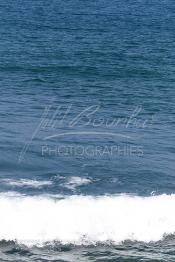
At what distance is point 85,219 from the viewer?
3189 cm

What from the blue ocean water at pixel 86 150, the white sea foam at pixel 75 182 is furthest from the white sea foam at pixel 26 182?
the white sea foam at pixel 75 182

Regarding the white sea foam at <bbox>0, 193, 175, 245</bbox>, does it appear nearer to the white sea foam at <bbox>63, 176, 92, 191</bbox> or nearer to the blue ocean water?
the blue ocean water

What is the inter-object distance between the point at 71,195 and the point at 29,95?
22279mm

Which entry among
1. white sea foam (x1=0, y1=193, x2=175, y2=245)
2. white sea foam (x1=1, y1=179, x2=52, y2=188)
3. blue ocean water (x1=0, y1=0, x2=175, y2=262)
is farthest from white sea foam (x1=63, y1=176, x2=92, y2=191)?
white sea foam (x1=0, y1=193, x2=175, y2=245)

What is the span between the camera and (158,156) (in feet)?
136

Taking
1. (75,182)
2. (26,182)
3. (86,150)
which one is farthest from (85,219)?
(86,150)

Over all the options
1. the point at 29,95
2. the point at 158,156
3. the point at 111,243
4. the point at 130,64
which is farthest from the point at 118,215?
the point at 130,64

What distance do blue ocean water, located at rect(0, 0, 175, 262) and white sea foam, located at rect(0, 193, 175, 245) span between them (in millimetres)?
47

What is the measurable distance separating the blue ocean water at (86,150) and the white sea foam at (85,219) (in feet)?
0.16

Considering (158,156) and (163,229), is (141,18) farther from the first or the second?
(163,229)

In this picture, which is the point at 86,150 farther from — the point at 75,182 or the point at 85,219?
the point at 85,219

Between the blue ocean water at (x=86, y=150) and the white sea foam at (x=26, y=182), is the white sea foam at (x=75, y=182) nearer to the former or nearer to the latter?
the blue ocean water at (x=86, y=150)

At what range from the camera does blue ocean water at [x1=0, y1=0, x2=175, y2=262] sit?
30.7 metres

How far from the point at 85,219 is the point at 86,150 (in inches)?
448
